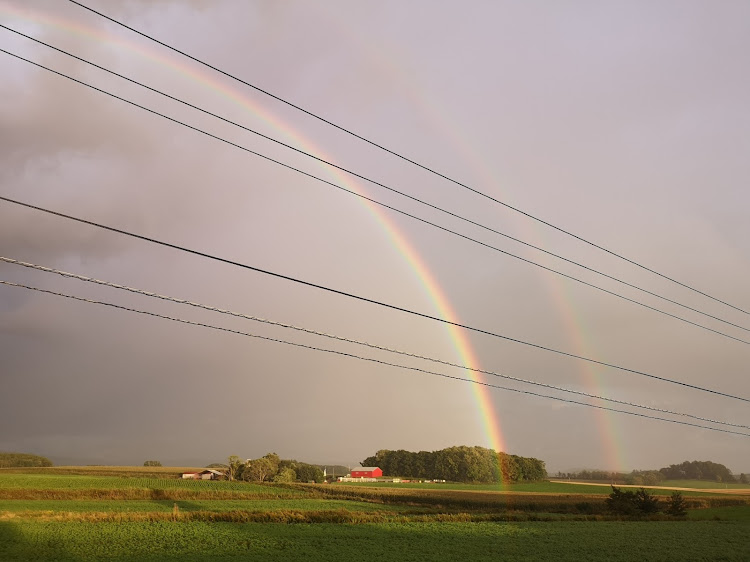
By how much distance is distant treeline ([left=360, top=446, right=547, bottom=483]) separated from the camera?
166 metres

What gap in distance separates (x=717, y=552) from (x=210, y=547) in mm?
27609

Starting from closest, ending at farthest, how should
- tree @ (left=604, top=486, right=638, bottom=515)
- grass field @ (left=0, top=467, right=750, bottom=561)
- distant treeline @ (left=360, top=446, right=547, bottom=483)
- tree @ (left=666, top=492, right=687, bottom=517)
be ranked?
grass field @ (left=0, top=467, right=750, bottom=561) < tree @ (left=604, top=486, right=638, bottom=515) < tree @ (left=666, top=492, right=687, bottom=517) < distant treeline @ (left=360, top=446, right=547, bottom=483)

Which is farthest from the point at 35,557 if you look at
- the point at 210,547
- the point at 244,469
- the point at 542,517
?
the point at 244,469

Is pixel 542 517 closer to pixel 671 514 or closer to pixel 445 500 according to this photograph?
pixel 671 514

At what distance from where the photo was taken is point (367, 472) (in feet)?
598

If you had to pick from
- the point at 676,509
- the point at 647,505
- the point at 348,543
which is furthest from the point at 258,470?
the point at 348,543

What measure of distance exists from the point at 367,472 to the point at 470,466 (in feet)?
111

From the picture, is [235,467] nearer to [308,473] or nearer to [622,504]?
[308,473]

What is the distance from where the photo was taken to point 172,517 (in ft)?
122

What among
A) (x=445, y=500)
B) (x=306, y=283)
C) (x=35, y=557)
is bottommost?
(x=35, y=557)

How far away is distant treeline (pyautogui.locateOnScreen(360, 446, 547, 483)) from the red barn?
560cm

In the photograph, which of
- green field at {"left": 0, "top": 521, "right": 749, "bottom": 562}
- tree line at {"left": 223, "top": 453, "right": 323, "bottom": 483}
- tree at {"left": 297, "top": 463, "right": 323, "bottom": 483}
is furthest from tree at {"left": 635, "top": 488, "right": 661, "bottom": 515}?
tree at {"left": 297, "top": 463, "right": 323, "bottom": 483}

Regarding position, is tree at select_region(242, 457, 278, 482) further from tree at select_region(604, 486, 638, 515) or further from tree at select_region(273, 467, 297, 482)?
tree at select_region(604, 486, 638, 515)

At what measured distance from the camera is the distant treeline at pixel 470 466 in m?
166
